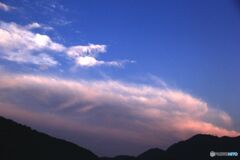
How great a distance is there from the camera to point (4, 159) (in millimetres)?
84125

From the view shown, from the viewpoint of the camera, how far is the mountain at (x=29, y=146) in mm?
93344

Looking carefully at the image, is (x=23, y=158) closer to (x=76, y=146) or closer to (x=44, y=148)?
(x=44, y=148)

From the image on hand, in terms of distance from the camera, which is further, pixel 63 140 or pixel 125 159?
pixel 125 159

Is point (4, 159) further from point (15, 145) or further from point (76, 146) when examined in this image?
point (76, 146)

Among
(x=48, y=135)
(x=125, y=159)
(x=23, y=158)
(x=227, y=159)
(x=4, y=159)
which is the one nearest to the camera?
(x=4, y=159)

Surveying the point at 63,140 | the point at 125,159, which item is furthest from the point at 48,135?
the point at 125,159

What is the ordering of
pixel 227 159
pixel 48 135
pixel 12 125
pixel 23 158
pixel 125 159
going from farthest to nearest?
1. pixel 125 159
2. pixel 227 159
3. pixel 48 135
4. pixel 12 125
5. pixel 23 158

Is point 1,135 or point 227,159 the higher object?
point 227,159

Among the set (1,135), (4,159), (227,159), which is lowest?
(4,159)

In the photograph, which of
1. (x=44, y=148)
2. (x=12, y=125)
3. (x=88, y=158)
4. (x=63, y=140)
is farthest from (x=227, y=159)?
(x=12, y=125)

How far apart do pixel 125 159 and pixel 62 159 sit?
93.0m

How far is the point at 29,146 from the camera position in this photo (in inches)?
4070

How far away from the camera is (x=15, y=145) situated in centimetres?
9769

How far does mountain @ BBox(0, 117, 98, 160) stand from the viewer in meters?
93.3
